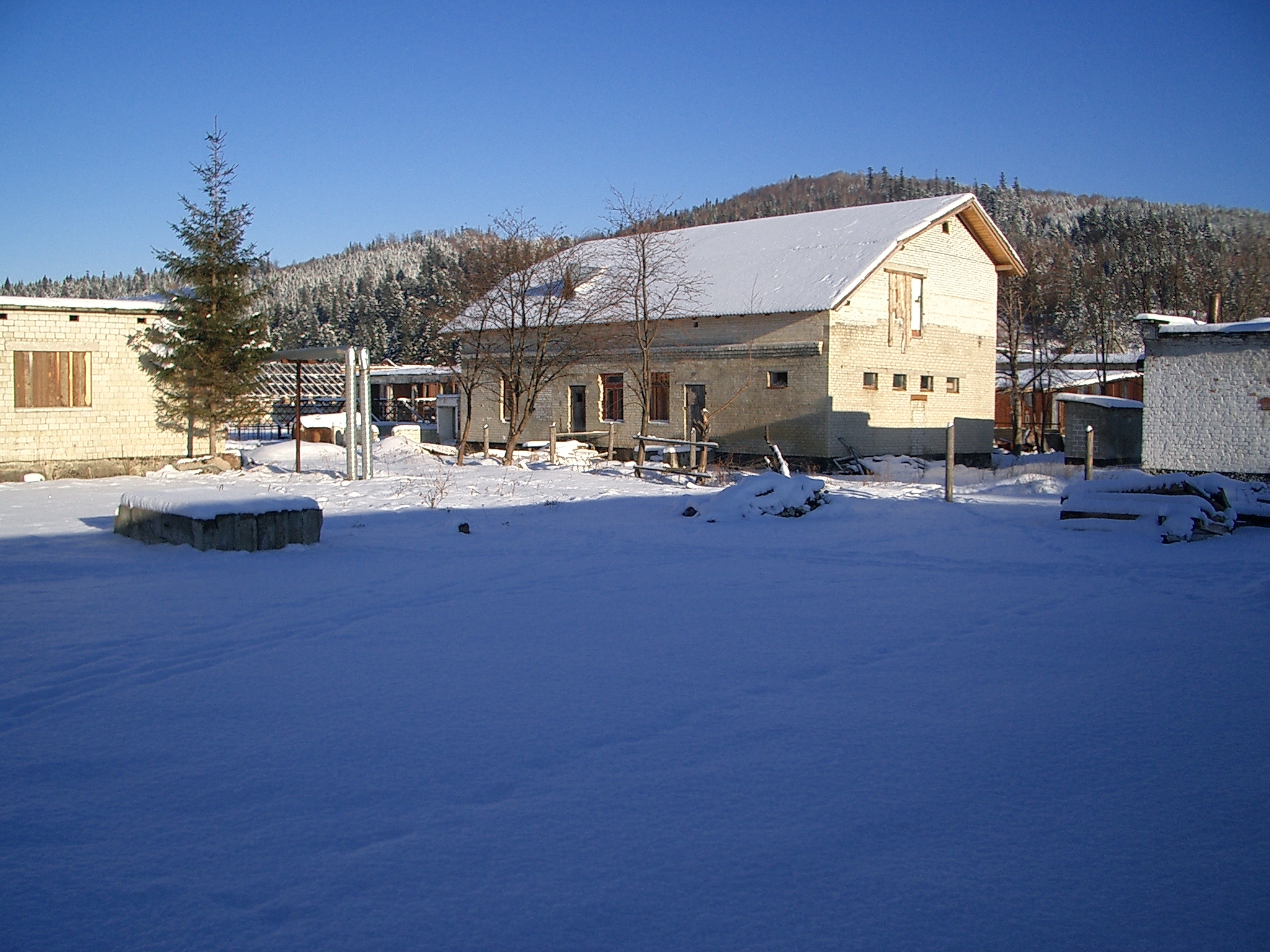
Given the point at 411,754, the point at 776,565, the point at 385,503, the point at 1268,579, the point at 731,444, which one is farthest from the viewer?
the point at 731,444

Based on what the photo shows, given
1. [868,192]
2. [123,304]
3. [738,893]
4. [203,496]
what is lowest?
[738,893]

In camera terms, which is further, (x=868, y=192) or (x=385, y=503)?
(x=868, y=192)

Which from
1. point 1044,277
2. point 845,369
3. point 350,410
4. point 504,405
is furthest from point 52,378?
point 1044,277

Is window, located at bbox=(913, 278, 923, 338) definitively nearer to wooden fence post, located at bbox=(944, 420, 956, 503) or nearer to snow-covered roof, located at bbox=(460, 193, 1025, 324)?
snow-covered roof, located at bbox=(460, 193, 1025, 324)

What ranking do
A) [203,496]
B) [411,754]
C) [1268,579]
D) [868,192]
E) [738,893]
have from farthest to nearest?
[868,192], [203,496], [1268,579], [411,754], [738,893]

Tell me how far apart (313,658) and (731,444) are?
1962 centimetres

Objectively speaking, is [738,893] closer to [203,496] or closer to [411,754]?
[411,754]

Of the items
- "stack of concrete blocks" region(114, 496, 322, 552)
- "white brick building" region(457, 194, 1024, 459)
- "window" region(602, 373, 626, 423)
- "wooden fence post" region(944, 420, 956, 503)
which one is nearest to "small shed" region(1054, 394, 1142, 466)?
"white brick building" region(457, 194, 1024, 459)

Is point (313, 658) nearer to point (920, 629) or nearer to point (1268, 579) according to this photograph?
point (920, 629)

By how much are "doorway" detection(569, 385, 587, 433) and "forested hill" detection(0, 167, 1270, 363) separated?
5.37 meters

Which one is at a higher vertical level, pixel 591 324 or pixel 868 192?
pixel 868 192

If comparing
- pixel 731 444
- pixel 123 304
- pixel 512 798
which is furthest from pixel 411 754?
pixel 731 444

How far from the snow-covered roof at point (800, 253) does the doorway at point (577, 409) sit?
2.83 m

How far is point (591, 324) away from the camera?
26375mm
